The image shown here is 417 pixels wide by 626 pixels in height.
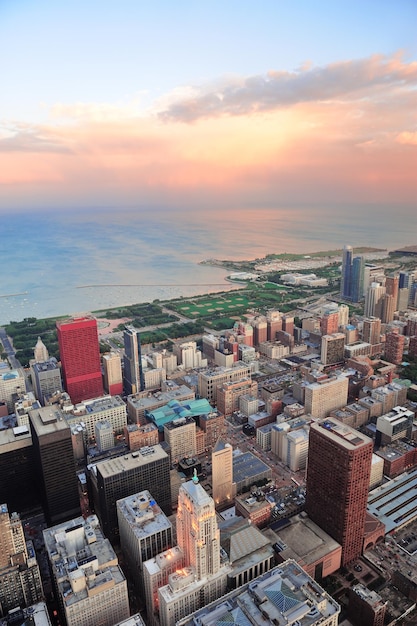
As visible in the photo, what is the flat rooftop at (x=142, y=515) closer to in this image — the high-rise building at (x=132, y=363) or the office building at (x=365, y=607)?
the office building at (x=365, y=607)

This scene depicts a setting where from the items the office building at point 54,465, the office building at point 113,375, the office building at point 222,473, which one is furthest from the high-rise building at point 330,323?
the office building at point 54,465

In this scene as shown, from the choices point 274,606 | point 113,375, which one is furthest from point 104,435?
point 274,606

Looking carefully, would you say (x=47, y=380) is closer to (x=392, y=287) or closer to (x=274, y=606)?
(x=274, y=606)

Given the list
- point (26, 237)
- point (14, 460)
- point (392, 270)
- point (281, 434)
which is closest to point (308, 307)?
point (392, 270)

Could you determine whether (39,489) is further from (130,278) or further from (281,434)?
(130,278)

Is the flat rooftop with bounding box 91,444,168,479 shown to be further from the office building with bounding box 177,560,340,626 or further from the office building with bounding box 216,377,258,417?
the office building with bounding box 216,377,258,417

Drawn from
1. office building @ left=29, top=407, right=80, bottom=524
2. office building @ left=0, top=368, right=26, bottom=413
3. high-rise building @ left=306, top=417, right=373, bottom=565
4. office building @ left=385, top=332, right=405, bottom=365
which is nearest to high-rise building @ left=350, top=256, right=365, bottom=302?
office building @ left=385, top=332, right=405, bottom=365
